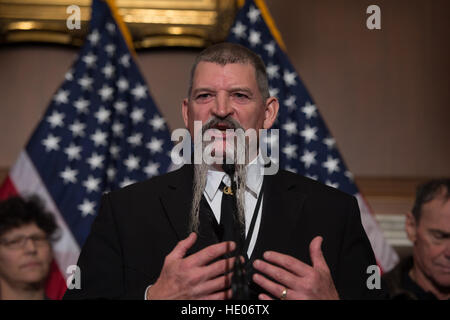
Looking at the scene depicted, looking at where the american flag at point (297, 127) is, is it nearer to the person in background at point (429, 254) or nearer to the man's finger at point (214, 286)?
the person in background at point (429, 254)

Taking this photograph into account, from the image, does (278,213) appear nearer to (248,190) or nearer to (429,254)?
(248,190)

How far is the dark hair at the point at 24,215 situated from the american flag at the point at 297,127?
1.37 m

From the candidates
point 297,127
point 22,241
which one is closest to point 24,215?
point 22,241

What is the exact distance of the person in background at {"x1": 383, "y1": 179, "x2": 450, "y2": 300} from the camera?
3.09 metres

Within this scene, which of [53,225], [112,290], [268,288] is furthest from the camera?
[53,225]

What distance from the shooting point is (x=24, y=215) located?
3414 mm

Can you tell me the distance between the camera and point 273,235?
71.0 inches

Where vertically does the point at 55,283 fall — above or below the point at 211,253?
below

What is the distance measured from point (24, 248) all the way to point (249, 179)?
1.85 meters

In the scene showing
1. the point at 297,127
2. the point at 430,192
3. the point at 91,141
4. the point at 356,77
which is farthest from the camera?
the point at 356,77

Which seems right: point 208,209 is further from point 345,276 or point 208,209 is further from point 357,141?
point 357,141

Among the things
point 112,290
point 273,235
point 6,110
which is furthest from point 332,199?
point 6,110

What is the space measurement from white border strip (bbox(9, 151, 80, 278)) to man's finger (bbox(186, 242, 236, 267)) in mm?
2175
